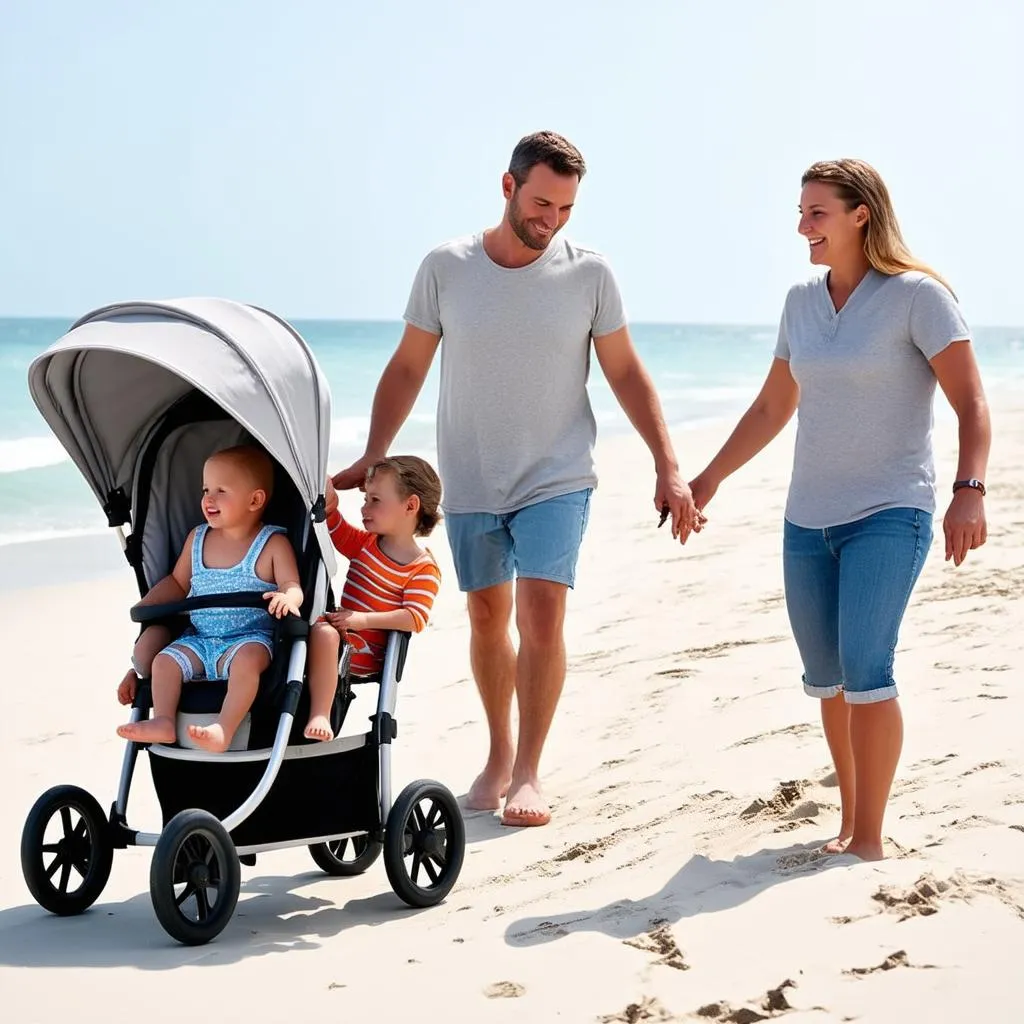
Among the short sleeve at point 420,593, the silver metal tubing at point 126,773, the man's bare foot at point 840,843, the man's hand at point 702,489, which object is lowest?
the man's bare foot at point 840,843

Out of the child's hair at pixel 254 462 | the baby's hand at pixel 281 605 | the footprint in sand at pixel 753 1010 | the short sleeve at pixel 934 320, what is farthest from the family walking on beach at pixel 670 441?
the footprint in sand at pixel 753 1010

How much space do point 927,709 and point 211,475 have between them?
2.62m

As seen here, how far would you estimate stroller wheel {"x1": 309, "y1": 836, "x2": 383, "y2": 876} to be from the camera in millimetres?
4484

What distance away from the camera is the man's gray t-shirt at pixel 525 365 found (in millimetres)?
4957

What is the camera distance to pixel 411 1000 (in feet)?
10.8

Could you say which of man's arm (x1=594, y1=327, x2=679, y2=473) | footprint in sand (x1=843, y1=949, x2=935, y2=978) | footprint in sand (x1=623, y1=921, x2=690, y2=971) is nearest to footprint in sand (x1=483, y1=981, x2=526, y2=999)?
footprint in sand (x1=623, y1=921, x2=690, y2=971)

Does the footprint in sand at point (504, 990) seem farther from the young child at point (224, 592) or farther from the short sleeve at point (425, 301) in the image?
the short sleeve at point (425, 301)

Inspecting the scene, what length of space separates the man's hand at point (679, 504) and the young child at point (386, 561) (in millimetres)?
728

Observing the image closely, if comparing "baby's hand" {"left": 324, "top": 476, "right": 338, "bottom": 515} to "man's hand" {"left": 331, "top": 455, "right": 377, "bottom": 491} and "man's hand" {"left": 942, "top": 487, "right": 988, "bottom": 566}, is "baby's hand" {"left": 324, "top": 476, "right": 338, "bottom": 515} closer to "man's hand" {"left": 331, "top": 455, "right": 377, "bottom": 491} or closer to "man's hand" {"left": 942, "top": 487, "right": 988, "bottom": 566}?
Answer: "man's hand" {"left": 331, "top": 455, "right": 377, "bottom": 491}

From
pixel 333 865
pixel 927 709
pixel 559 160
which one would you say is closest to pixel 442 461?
pixel 559 160

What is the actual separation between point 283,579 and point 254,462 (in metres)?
0.38

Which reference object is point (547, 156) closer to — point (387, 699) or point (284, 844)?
point (387, 699)

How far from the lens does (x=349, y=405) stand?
27.4 meters

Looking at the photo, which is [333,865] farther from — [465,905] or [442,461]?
[442,461]
